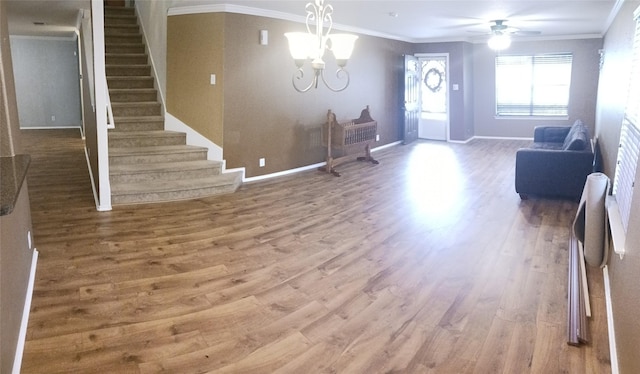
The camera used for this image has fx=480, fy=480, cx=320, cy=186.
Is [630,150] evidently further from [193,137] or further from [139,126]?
[139,126]

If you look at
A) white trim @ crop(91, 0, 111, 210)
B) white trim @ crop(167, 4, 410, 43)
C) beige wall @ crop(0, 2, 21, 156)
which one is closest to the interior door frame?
white trim @ crop(167, 4, 410, 43)

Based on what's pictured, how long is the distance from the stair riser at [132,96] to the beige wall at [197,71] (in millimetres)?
482

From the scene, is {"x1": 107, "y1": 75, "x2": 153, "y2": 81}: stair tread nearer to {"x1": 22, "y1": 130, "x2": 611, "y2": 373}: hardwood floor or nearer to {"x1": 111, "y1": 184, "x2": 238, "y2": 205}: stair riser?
{"x1": 22, "y1": 130, "x2": 611, "y2": 373}: hardwood floor

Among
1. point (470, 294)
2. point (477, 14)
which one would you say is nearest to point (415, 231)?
point (470, 294)

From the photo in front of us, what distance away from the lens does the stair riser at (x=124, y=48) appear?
24.6 feet

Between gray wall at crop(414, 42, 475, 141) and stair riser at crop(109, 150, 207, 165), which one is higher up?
gray wall at crop(414, 42, 475, 141)

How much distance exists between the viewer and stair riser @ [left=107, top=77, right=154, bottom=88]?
7043 millimetres

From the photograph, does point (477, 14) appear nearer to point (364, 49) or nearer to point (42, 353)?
point (364, 49)

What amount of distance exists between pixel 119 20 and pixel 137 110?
2339mm

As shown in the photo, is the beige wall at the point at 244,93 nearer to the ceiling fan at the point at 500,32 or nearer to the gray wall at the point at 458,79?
the ceiling fan at the point at 500,32

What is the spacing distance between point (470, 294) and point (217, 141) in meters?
4.10

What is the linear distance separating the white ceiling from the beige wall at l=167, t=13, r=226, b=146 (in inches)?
8.7

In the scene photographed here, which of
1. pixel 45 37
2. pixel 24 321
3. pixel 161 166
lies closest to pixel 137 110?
pixel 161 166

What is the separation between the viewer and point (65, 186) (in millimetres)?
6016
